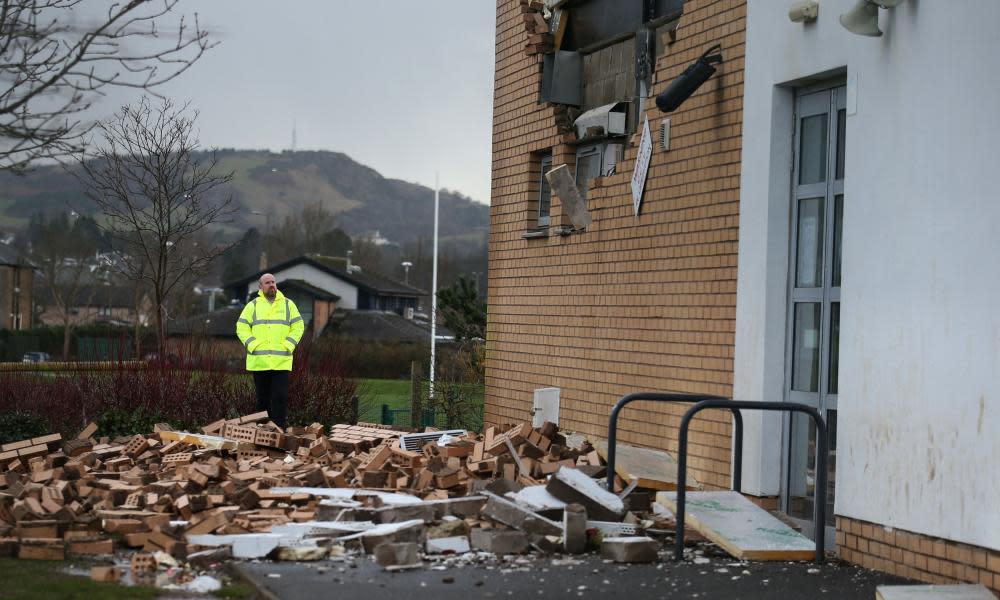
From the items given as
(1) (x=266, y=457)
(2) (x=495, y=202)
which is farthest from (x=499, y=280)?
(1) (x=266, y=457)

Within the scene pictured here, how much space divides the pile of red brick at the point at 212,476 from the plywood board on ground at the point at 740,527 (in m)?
1.40

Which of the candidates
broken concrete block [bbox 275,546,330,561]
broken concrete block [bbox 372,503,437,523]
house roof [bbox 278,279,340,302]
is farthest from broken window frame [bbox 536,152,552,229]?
Result: house roof [bbox 278,279,340,302]

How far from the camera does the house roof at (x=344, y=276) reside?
98375mm

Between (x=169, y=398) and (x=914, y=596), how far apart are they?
39.1 ft

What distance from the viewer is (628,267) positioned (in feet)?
37.7

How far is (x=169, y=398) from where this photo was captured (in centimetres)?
1656

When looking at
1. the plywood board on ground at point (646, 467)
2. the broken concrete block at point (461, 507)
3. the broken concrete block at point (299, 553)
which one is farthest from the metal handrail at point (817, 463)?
the broken concrete block at point (299, 553)

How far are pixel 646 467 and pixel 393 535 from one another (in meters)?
2.58

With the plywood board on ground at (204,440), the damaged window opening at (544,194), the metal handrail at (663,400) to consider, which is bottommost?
the plywood board on ground at (204,440)

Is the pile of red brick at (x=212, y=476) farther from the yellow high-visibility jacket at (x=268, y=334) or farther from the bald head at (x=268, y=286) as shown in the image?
the bald head at (x=268, y=286)

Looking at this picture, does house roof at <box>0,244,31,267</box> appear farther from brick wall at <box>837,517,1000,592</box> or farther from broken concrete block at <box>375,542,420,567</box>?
brick wall at <box>837,517,1000,592</box>

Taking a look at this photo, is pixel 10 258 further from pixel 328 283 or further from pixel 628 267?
pixel 628 267

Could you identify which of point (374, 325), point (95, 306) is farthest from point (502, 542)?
point (95, 306)

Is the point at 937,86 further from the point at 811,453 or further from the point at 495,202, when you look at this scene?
the point at 495,202
